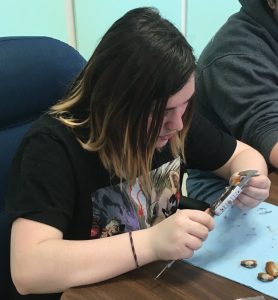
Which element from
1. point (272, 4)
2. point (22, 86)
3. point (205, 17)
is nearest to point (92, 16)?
point (205, 17)

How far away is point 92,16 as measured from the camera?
2301 mm

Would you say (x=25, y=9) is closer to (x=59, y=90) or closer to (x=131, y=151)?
(x=59, y=90)

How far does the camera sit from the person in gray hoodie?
115 cm

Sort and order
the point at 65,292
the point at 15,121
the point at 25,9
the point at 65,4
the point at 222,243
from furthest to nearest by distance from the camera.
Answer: the point at 65,4 → the point at 25,9 → the point at 15,121 → the point at 222,243 → the point at 65,292

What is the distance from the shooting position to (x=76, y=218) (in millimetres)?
873

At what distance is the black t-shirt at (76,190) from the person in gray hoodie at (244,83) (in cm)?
26

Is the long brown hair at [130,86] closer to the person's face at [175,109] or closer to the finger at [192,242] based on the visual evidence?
the person's face at [175,109]

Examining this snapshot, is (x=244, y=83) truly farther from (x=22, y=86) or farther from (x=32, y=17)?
(x=32, y=17)

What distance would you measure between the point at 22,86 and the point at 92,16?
1.45 m

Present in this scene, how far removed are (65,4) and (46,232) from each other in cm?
170

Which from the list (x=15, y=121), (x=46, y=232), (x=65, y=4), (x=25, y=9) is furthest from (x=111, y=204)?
(x=65, y=4)

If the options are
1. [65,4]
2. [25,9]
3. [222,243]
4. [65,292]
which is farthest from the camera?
[65,4]

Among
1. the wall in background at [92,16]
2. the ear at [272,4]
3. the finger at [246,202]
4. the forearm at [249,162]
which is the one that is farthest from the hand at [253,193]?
the wall in background at [92,16]

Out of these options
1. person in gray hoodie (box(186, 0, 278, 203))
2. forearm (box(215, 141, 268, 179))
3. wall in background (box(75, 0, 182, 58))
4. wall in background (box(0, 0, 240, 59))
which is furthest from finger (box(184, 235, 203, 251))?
wall in background (box(75, 0, 182, 58))
